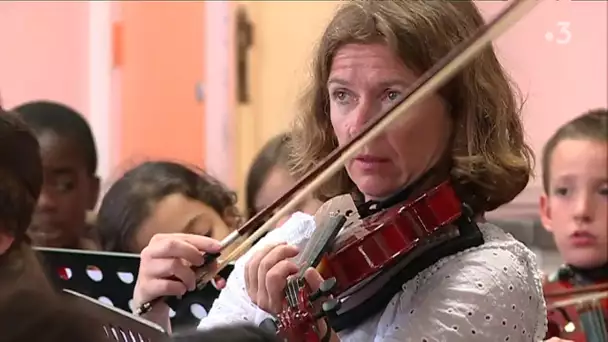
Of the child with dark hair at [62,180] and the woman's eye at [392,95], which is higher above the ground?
the woman's eye at [392,95]

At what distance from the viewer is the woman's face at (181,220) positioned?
669mm

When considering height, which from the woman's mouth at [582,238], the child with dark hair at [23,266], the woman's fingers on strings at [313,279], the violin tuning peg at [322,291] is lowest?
the woman's mouth at [582,238]

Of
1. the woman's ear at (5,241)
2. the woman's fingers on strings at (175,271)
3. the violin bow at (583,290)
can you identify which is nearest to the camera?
the woman's ear at (5,241)

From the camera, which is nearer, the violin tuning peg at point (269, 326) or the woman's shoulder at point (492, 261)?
the violin tuning peg at point (269, 326)

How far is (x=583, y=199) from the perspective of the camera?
91 centimetres

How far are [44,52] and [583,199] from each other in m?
0.52

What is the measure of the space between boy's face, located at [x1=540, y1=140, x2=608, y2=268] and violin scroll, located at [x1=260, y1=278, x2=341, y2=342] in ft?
1.43

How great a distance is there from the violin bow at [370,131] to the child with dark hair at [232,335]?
24cm

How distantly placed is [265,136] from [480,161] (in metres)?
0.51

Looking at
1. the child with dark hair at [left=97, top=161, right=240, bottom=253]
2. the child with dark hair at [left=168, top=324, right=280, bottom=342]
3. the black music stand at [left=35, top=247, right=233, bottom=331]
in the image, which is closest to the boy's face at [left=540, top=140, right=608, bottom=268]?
the child with dark hair at [left=97, top=161, right=240, bottom=253]

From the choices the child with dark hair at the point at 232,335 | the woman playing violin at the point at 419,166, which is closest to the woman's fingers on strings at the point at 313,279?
the woman playing violin at the point at 419,166

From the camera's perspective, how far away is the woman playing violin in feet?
1.74

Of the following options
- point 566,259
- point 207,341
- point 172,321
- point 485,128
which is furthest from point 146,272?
point 566,259

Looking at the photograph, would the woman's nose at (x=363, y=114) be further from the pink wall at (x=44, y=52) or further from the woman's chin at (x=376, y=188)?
the pink wall at (x=44, y=52)
